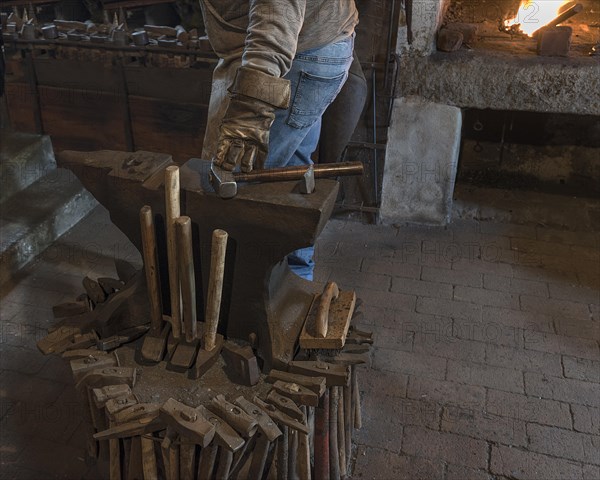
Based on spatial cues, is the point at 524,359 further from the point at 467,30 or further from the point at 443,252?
the point at 467,30

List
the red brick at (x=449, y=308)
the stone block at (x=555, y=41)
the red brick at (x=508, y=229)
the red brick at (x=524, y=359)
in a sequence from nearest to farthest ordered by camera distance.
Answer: the red brick at (x=524, y=359) → the red brick at (x=449, y=308) → the stone block at (x=555, y=41) → the red brick at (x=508, y=229)

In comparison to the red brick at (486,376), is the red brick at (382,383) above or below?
below

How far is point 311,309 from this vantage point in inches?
99.7

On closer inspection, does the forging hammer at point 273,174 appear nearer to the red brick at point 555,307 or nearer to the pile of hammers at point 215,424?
the pile of hammers at point 215,424

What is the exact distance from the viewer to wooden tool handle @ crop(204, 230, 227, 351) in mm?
2146

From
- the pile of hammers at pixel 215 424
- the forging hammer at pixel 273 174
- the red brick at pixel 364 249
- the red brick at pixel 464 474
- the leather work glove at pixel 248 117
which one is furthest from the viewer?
the red brick at pixel 364 249

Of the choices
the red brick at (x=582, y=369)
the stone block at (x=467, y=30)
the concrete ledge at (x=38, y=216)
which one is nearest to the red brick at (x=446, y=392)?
the red brick at (x=582, y=369)

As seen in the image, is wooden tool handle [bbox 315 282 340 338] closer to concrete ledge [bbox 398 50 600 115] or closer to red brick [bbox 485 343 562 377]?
red brick [bbox 485 343 562 377]

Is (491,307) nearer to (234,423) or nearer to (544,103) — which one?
(544,103)

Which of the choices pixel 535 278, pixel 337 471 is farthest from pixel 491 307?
pixel 337 471

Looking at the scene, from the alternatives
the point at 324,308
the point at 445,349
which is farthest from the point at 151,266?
the point at 445,349

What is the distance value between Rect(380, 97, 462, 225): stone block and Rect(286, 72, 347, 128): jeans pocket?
4.98 ft

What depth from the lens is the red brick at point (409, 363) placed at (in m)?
3.39

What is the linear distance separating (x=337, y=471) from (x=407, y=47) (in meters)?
2.80
